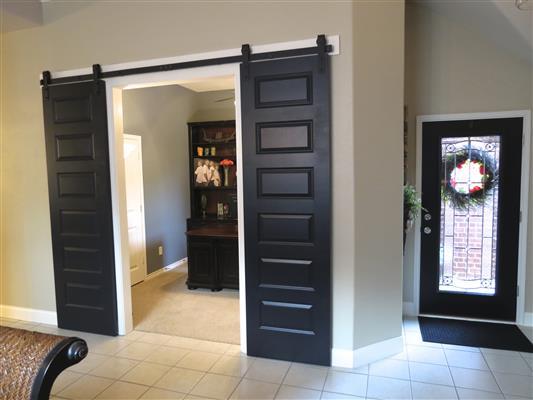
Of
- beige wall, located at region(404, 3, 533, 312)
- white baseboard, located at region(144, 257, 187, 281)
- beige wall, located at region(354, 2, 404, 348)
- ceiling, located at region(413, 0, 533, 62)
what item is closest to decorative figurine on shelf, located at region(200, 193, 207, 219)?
white baseboard, located at region(144, 257, 187, 281)

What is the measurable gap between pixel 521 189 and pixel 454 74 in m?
1.27

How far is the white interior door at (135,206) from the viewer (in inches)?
199

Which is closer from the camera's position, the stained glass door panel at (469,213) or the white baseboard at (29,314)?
the stained glass door panel at (469,213)

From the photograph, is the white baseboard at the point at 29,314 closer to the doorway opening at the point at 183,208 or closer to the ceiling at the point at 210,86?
the doorway opening at the point at 183,208

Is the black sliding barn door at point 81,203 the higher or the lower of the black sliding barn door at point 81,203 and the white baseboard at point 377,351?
the higher

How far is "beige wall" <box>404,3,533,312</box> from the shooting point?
3457 mm

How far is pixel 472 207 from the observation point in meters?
3.67

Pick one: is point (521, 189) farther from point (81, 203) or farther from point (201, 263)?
point (81, 203)

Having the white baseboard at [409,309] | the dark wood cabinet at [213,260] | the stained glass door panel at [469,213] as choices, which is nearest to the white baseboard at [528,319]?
the stained glass door panel at [469,213]

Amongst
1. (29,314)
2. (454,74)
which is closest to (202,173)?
(29,314)

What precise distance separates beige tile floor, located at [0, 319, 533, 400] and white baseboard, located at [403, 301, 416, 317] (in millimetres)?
589

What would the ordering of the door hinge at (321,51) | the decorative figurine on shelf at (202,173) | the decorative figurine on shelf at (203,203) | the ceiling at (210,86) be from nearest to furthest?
the door hinge at (321,51) → the ceiling at (210,86) → the decorative figurine on shelf at (202,173) → the decorative figurine on shelf at (203,203)

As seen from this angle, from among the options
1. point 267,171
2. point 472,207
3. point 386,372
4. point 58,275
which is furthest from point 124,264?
point 472,207

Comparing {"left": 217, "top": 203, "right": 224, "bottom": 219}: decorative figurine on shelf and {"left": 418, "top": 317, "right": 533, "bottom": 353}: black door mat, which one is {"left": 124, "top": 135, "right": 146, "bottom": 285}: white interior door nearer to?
{"left": 217, "top": 203, "right": 224, "bottom": 219}: decorative figurine on shelf
